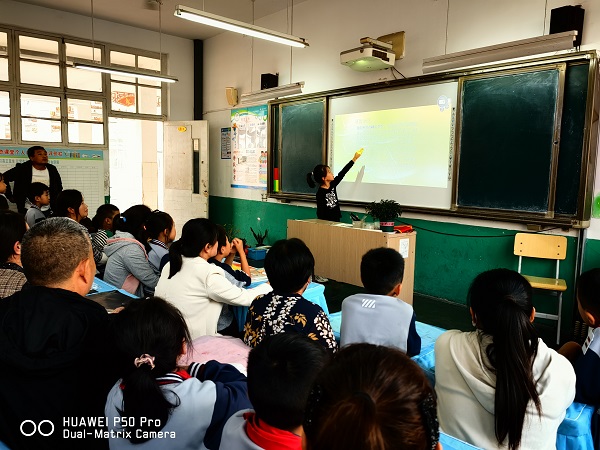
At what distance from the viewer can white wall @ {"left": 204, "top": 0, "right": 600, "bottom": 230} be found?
382 centimetres

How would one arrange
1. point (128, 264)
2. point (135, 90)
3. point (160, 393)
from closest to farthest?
point (160, 393)
point (128, 264)
point (135, 90)

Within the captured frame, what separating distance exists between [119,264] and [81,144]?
455cm

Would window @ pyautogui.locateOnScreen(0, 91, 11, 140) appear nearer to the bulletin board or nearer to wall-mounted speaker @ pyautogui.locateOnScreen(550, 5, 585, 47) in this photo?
the bulletin board

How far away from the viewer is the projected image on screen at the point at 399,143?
4.36 metres

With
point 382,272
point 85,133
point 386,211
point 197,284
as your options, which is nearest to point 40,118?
point 85,133

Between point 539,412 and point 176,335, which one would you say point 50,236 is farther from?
point 539,412

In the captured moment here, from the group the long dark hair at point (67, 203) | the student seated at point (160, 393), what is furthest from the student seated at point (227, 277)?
the long dark hair at point (67, 203)

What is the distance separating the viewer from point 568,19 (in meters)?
3.39

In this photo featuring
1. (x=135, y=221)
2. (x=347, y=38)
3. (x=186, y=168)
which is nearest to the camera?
(x=135, y=221)

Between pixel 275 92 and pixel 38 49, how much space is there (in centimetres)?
349

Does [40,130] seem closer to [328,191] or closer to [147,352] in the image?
[328,191]

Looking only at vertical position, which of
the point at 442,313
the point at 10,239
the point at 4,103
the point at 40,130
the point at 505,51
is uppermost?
the point at 505,51

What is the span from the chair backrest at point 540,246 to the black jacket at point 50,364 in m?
3.47

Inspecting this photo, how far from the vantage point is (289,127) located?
19.9 feet
